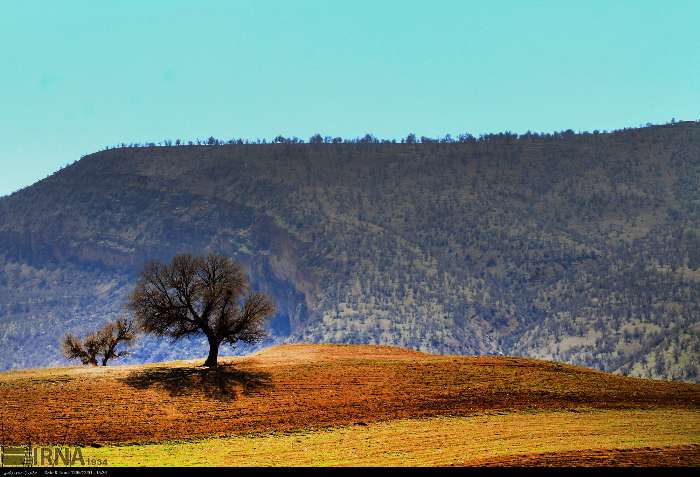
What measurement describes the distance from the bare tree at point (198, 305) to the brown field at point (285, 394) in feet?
6.00

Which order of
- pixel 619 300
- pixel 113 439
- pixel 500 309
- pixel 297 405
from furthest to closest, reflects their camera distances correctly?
pixel 500 309
pixel 619 300
pixel 297 405
pixel 113 439

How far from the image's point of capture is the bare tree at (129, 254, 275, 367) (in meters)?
42.4

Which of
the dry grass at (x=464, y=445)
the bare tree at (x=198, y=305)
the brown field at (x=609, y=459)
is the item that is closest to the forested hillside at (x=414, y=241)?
the bare tree at (x=198, y=305)

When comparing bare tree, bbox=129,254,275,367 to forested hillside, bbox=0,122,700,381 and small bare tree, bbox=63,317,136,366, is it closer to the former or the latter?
small bare tree, bbox=63,317,136,366

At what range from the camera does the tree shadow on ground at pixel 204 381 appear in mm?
37406

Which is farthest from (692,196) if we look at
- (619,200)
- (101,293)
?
(101,293)

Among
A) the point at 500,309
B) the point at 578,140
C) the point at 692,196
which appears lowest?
the point at 500,309

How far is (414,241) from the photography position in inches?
6329

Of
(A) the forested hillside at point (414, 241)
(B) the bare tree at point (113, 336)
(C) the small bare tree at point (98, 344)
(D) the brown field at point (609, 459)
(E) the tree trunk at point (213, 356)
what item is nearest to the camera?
(D) the brown field at point (609, 459)

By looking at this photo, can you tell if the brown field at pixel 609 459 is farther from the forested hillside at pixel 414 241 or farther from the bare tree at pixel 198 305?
the forested hillside at pixel 414 241

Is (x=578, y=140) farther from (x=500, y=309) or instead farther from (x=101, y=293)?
(x=101, y=293)

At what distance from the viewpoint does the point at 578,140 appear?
193m

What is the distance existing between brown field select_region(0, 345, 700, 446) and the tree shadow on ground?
0.17 ft

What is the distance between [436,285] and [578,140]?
224ft
